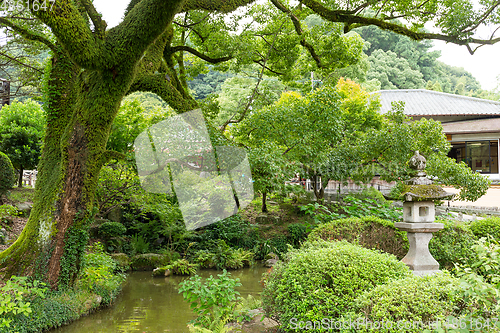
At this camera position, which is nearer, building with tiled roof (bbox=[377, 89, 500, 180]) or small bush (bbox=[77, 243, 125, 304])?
small bush (bbox=[77, 243, 125, 304])

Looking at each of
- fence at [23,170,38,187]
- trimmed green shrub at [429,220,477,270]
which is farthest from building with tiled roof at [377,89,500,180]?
fence at [23,170,38,187]

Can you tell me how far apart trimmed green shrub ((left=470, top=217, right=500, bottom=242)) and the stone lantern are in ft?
8.52

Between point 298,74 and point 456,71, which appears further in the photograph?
point 456,71

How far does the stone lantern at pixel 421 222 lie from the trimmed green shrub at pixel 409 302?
1.95 metres

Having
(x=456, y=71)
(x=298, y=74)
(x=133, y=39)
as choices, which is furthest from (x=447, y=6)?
(x=456, y=71)

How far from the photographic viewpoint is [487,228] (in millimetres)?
7562

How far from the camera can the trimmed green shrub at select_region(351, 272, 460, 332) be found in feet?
11.0

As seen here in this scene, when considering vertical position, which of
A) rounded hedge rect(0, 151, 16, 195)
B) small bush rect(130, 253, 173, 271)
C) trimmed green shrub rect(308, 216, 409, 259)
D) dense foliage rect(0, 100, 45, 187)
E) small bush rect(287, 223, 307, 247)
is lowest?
small bush rect(130, 253, 173, 271)

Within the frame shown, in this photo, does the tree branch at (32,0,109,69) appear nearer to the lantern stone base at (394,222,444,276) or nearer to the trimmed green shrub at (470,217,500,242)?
the lantern stone base at (394,222,444,276)

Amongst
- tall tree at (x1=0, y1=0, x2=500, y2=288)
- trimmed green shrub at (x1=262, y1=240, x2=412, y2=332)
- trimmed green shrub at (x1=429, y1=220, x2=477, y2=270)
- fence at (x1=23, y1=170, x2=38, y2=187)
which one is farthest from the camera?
fence at (x1=23, y1=170, x2=38, y2=187)

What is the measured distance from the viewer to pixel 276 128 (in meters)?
11.8

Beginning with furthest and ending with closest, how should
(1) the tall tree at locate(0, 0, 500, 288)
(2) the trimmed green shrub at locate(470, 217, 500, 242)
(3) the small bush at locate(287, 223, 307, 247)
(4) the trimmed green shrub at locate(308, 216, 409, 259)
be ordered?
(3) the small bush at locate(287, 223, 307, 247), (2) the trimmed green shrub at locate(470, 217, 500, 242), (4) the trimmed green shrub at locate(308, 216, 409, 259), (1) the tall tree at locate(0, 0, 500, 288)

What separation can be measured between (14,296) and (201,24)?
759 centimetres

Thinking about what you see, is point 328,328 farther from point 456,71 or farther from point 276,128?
point 456,71
